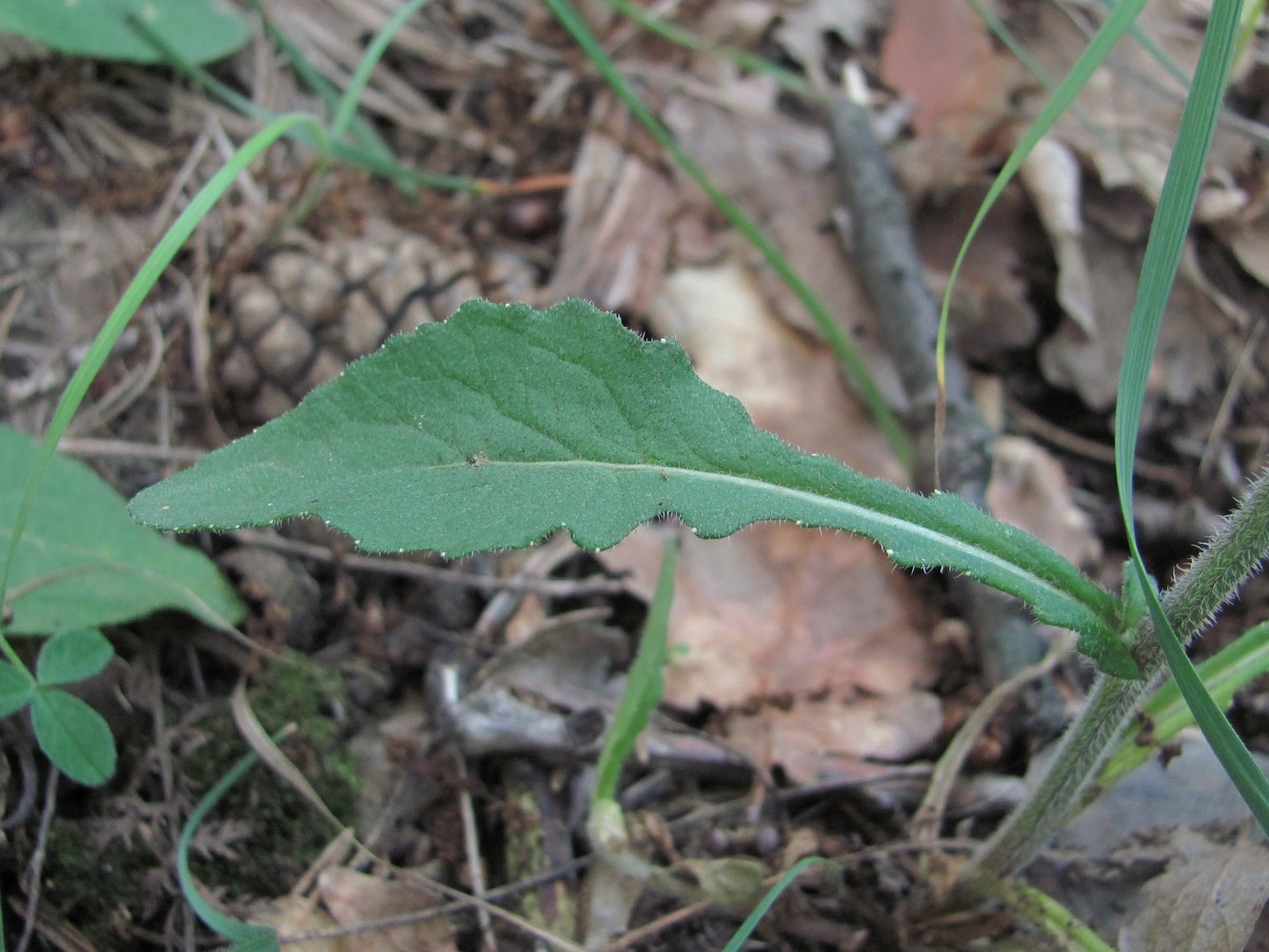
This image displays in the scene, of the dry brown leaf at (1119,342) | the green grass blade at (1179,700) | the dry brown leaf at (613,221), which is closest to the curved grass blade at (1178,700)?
the green grass blade at (1179,700)

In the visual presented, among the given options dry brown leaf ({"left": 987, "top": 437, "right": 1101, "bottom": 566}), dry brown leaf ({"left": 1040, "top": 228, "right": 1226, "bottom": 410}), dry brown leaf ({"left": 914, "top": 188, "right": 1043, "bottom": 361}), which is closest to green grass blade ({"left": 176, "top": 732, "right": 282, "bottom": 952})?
dry brown leaf ({"left": 987, "top": 437, "right": 1101, "bottom": 566})

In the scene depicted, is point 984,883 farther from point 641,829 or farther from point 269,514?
point 269,514

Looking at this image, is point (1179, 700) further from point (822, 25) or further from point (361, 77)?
point (822, 25)

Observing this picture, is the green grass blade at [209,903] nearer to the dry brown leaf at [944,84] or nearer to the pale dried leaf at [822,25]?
the dry brown leaf at [944,84]

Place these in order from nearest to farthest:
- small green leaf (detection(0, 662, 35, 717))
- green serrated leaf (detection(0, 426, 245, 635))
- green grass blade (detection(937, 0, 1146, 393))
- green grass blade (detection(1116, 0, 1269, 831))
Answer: green grass blade (detection(1116, 0, 1269, 831)) → green grass blade (detection(937, 0, 1146, 393)) → small green leaf (detection(0, 662, 35, 717)) → green serrated leaf (detection(0, 426, 245, 635))

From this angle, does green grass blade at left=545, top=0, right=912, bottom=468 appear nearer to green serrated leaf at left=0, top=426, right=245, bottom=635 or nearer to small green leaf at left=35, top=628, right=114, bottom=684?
green serrated leaf at left=0, top=426, right=245, bottom=635

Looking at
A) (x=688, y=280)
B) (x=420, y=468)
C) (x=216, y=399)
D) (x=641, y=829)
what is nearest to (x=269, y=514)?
(x=420, y=468)
